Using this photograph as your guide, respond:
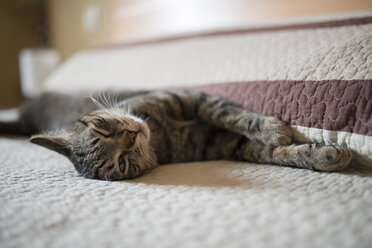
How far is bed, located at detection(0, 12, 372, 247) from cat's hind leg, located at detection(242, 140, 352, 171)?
0.02 meters

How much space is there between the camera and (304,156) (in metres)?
0.75

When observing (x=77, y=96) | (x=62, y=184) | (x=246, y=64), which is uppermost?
(x=246, y=64)

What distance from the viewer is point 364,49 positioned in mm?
770

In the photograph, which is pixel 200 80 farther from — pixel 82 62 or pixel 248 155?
pixel 82 62

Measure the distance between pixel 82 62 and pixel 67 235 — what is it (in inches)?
69.4

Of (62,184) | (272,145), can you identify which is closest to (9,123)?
(62,184)

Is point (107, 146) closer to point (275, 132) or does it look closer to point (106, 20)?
point (275, 132)

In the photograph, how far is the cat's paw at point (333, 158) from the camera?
2.28 ft

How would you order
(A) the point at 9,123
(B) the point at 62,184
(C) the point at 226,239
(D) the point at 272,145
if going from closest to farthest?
(C) the point at 226,239 < (B) the point at 62,184 < (D) the point at 272,145 < (A) the point at 9,123

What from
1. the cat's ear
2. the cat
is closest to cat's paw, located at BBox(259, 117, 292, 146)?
the cat

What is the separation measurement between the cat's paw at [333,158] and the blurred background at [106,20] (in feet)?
2.69

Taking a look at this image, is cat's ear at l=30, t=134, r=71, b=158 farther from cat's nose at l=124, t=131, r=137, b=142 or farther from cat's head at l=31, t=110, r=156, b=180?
cat's nose at l=124, t=131, r=137, b=142

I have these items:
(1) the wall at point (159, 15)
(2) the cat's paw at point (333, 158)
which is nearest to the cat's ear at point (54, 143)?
(2) the cat's paw at point (333, 158)

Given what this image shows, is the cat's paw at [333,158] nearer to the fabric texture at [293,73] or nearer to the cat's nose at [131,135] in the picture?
the fabric texture at [293,73]
